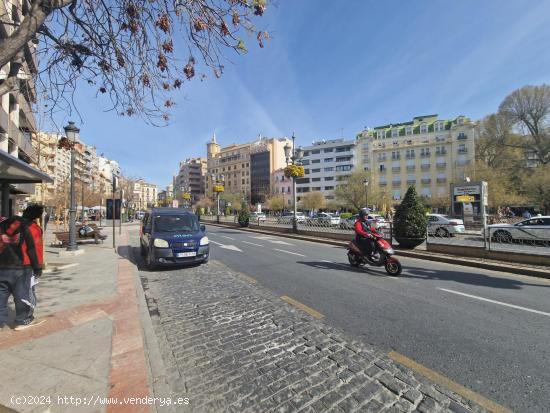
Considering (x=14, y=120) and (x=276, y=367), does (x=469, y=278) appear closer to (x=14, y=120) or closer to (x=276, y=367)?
(x=276, y=367)

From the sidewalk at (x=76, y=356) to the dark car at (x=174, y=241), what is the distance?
239 centimetres

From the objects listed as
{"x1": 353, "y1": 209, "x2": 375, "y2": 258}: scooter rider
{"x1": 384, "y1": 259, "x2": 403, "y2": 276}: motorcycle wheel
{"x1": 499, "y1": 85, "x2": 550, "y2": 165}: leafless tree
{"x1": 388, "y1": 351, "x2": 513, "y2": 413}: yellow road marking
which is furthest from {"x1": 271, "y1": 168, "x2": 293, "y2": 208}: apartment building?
{"x1": 388, "y1": 351, "x2": 513, "y2": 413}: yellow road marking

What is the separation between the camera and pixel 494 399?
2.54 m

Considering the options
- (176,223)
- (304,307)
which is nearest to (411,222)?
(304,307)

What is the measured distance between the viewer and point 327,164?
8525 centimetres

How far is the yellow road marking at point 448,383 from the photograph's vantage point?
2445 mm

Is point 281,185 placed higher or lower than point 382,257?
higher

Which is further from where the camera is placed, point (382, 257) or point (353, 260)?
point (353, 260)

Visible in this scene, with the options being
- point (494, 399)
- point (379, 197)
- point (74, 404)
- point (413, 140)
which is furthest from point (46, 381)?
point (413, 140)

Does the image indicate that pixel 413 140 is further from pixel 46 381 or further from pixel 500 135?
pixel 46 381

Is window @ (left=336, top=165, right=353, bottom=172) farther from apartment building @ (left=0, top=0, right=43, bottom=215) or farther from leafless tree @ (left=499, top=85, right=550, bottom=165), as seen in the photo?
apartment building @ (left=0, top=0, right=43, bottom=215)

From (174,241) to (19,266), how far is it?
173 inches

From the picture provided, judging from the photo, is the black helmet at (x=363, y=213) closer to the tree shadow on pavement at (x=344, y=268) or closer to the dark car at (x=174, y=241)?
the tree shadow on pavement at (x=344, y=268)

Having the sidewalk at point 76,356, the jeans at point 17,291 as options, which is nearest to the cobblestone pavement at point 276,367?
the sidewalk at point 76,356
